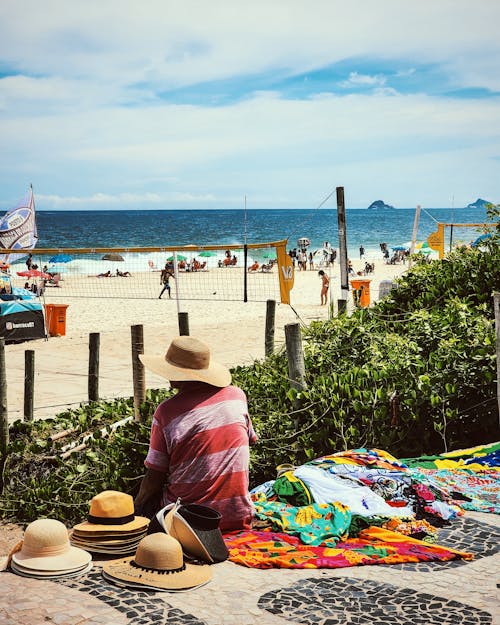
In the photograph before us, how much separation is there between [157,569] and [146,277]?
3140 cm

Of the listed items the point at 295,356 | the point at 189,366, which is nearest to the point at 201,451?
the point at 189,366

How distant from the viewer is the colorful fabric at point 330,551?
3.90 metres

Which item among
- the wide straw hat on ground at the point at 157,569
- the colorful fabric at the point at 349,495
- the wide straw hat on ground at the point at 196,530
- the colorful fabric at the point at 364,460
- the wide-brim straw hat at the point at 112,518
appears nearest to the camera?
the wide straw hat on ground at the point at 157,569

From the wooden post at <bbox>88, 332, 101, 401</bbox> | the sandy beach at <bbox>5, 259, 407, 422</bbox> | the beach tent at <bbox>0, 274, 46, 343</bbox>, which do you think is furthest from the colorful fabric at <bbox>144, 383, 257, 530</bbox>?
the beach tent at <bbox>0, 274, 46, 343</bbox>

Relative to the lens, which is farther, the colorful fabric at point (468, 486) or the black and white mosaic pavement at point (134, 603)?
the colorful fabric at point (468, 486)

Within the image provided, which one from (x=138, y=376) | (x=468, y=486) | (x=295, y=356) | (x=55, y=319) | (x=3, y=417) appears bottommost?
(x=3, y=417)

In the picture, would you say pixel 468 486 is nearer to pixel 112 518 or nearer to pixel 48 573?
pixel 112 518

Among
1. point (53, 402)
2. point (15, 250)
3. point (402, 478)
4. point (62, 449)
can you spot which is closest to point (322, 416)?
point (402, 478)

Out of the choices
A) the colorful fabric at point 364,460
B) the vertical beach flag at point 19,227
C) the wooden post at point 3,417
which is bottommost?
the wooden post at point 3,417

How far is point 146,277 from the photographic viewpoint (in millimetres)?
34594

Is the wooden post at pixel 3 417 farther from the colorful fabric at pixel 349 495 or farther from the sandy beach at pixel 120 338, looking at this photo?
the colorful fabric at pixel 349 495

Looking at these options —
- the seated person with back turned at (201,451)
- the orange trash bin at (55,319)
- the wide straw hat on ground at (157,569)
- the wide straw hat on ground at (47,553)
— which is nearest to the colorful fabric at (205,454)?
the seated person with back turned at (201,451)

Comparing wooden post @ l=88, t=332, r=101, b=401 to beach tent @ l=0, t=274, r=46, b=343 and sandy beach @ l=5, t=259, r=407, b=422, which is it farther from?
beach tent @ l=0, t=274, r=46, b=343

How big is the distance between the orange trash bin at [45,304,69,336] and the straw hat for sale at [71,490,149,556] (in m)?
12.8
